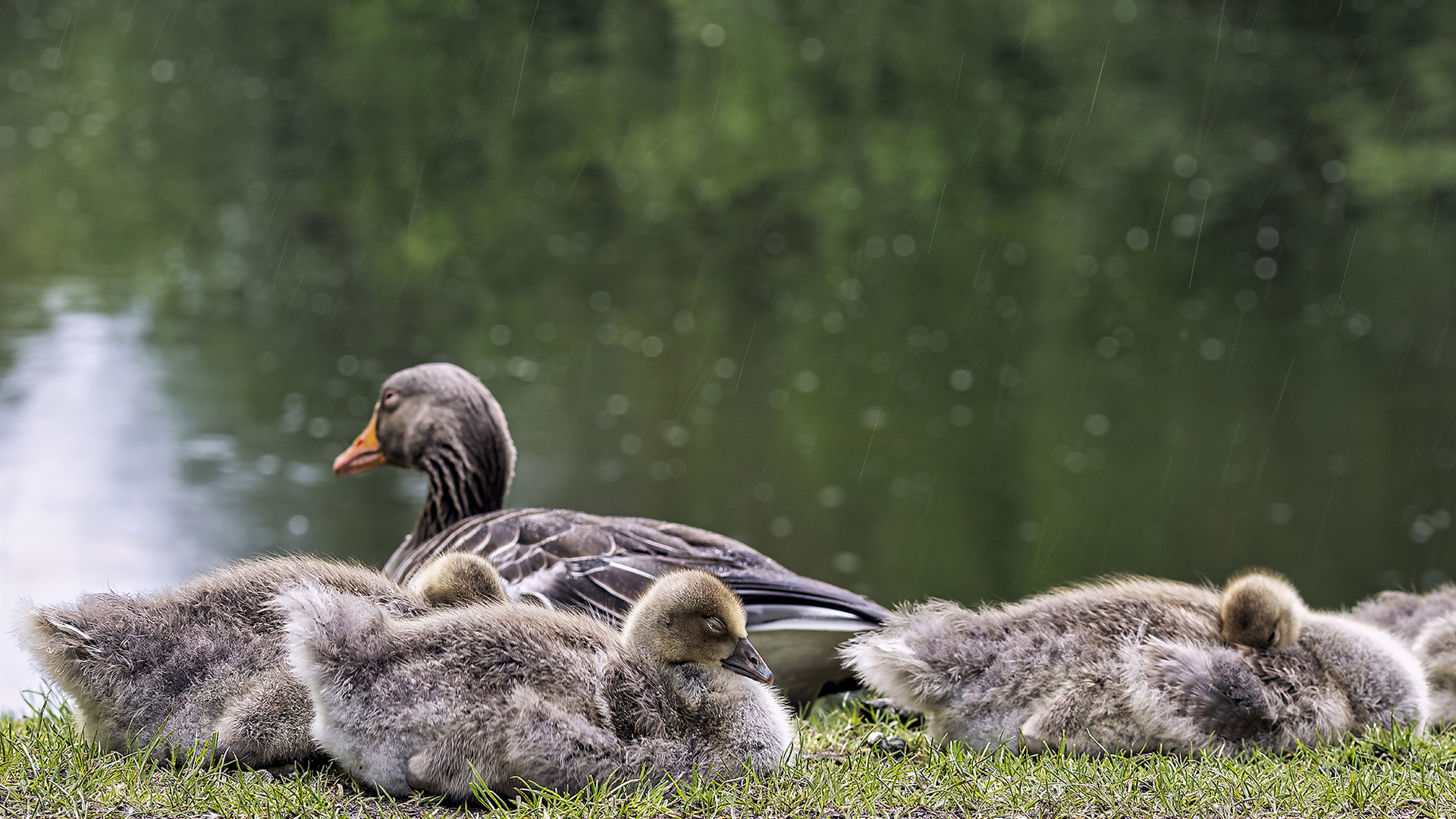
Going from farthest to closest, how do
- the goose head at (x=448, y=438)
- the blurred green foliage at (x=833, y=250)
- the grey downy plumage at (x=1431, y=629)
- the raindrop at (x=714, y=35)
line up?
the raindrop at (x=714, y=35)
the blurred green foliage at (x=833, y=250)
the goose head at (x=448, y=438)
the grey downy plumage at (x=1431, y=629)

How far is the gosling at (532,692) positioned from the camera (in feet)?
12.3

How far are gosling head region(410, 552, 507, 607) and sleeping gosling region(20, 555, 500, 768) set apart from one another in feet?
0.49

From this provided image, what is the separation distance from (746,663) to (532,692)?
2.18ft

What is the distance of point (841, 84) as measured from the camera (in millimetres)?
43938

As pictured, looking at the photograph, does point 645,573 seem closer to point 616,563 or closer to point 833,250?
point 616,563

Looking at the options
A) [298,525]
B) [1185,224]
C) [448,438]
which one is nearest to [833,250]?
[1185,224]

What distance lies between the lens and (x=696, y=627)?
3982mm

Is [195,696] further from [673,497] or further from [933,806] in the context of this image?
[673,497]

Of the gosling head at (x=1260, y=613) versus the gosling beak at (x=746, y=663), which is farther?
the gosling head at (x=1260, y=613)

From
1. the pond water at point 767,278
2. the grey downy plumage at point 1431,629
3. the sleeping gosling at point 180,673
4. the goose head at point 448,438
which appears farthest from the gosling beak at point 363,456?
the grey downy plumage at point 1431,629

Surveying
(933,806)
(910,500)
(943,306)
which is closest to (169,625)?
(933,806)

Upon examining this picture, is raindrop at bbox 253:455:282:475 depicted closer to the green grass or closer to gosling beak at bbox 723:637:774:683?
the green grass

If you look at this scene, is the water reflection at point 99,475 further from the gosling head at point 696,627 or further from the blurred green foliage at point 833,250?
the gosling head at point 696,627

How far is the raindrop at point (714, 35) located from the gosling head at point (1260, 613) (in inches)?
1698
